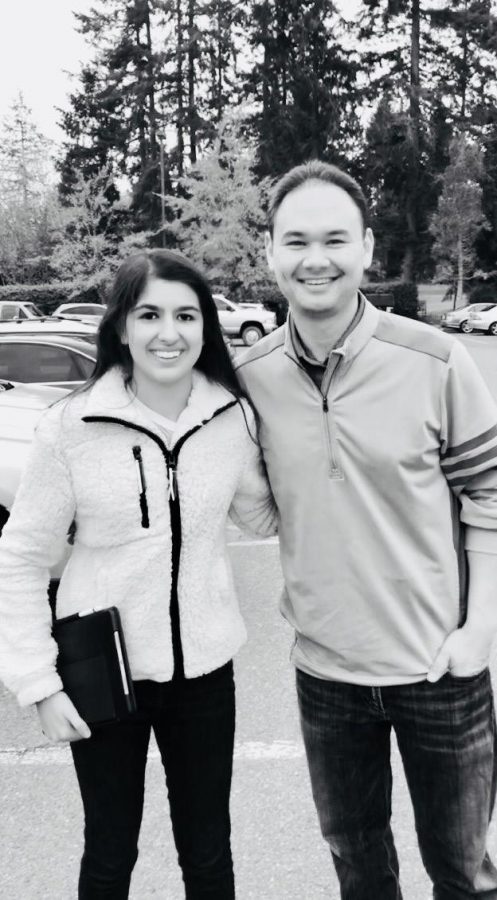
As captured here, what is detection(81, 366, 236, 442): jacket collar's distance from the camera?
72.9 inches

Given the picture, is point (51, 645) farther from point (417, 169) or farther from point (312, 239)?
point (417, 169)

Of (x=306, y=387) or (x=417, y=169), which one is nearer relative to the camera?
(x=306, y=387)

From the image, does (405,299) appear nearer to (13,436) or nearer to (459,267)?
(459,267)

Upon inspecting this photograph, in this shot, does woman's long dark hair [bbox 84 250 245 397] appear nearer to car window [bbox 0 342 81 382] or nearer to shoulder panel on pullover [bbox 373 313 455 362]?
shoulder panel on pullover [bbox 373 313 455 362]

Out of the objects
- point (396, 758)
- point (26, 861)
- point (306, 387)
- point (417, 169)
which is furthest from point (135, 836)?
point (417, 169)

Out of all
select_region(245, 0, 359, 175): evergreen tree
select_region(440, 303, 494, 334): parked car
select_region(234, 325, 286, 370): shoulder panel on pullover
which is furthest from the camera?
select_region(245, 0, 359, 175): evergreen tree

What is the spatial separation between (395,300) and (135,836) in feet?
119

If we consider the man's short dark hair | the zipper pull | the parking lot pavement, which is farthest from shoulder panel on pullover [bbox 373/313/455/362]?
the parking lot pavement

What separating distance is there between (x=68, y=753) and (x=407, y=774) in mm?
1913

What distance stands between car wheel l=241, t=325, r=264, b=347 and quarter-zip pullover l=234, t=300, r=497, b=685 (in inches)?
976

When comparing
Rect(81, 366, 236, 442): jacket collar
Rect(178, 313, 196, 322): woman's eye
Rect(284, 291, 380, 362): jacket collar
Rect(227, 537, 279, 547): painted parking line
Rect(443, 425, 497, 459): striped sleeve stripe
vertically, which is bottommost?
Rect(227, 537, 279, 547): painted parking line

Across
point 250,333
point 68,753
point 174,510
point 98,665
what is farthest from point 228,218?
point 98,665

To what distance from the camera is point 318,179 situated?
1.86 m

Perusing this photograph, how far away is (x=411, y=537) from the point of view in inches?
72.8
